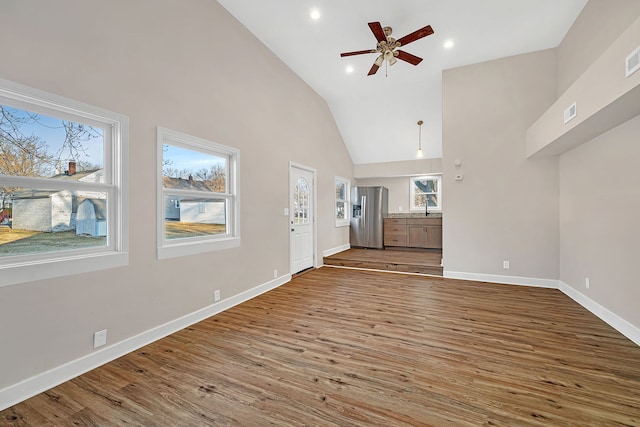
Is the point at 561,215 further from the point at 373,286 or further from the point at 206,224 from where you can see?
the point at 206,224

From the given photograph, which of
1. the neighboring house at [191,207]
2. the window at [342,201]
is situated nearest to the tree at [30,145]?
the neighboring house at [191,207]

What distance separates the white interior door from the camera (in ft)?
16.5

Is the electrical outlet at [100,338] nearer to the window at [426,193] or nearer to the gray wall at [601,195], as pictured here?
the gray wall at [601,195]

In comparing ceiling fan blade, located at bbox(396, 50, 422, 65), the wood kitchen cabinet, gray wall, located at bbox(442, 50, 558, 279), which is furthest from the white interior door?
the wood kitchen cabinet

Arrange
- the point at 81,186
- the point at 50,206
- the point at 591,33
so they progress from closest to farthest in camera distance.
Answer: the point at 50,206
the point at 81,186
the point at 591,33

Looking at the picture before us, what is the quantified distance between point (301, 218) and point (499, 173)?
361cm

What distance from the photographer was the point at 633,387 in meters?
1.91

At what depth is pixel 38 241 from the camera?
200 centimetres

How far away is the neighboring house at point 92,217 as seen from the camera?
2.21 m

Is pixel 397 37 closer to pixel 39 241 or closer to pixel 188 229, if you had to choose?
pixel 188 229

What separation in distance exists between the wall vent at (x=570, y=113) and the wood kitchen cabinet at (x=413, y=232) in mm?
4185

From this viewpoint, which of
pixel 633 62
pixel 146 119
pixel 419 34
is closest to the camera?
pixel 633 62

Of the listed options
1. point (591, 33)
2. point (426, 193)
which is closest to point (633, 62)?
point (591, 33)

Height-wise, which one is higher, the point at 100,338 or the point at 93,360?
the point at 100,338
